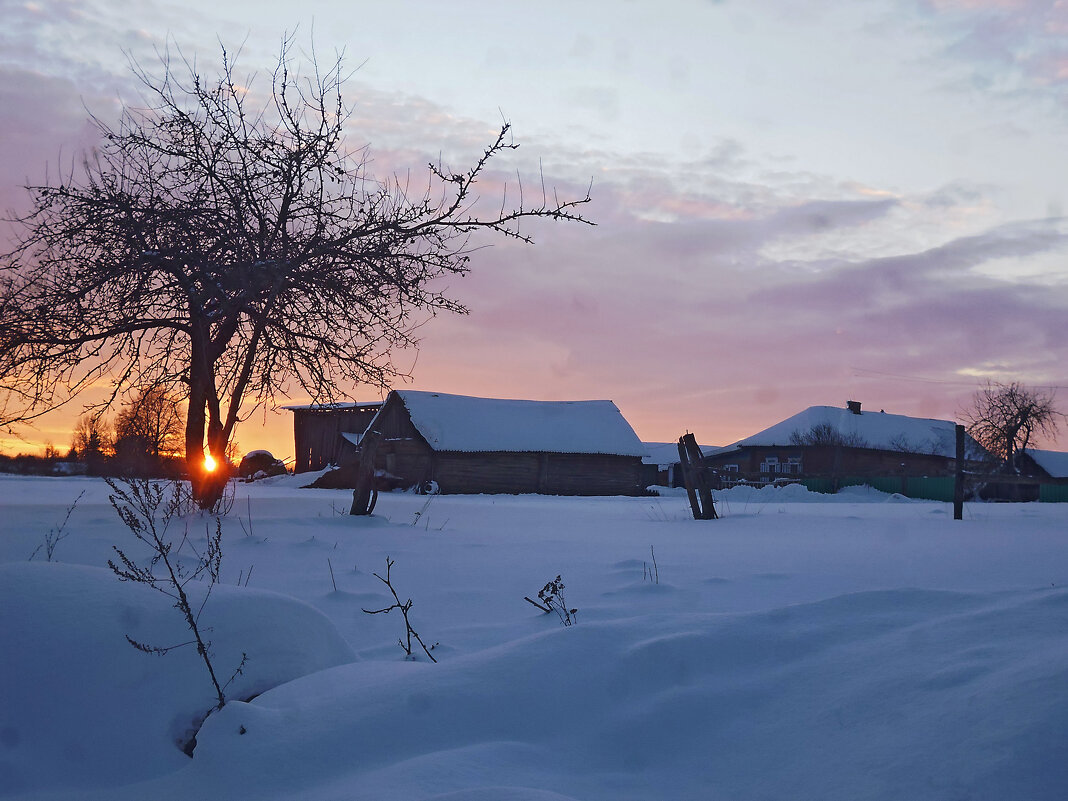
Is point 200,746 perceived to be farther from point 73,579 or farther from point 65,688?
point 73,579

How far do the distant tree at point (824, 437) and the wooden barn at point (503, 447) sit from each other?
13.0 meters

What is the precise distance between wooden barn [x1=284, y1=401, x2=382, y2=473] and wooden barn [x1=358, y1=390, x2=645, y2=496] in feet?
10.0

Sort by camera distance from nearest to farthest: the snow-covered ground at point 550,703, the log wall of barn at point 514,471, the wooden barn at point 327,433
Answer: the snow-covered ground at point 550,703, the log wall of barn at point 514,471, the wooden barn at point 327,433

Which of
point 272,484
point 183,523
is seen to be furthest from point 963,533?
point 272,484

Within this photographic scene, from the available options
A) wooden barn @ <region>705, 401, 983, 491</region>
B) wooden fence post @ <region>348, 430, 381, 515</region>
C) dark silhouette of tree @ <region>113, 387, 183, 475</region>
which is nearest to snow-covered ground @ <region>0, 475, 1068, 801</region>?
dark silhouette of tree @ <region>113, 387, 183, 475</region>

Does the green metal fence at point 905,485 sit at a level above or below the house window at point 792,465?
below

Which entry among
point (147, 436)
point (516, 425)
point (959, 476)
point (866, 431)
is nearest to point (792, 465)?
point (866, 431)

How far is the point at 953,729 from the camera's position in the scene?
86.6 inches

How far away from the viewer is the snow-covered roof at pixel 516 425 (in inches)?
1261

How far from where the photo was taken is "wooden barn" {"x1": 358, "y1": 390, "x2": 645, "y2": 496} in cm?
3123

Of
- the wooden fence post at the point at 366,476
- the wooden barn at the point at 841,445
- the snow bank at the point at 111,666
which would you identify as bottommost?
the snow bank at the point at 111,666

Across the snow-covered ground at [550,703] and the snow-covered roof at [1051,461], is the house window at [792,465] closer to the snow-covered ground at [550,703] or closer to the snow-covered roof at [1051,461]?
the snow-covered roof at [1051,461]

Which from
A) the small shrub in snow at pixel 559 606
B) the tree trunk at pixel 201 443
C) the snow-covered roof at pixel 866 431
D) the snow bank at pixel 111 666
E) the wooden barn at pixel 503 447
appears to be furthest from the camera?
the snow-covered roof at pixel 866 431

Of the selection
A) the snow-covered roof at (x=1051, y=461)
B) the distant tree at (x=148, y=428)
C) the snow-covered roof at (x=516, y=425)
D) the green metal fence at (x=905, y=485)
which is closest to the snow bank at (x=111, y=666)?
the distant tree at (x=148, y=428)
